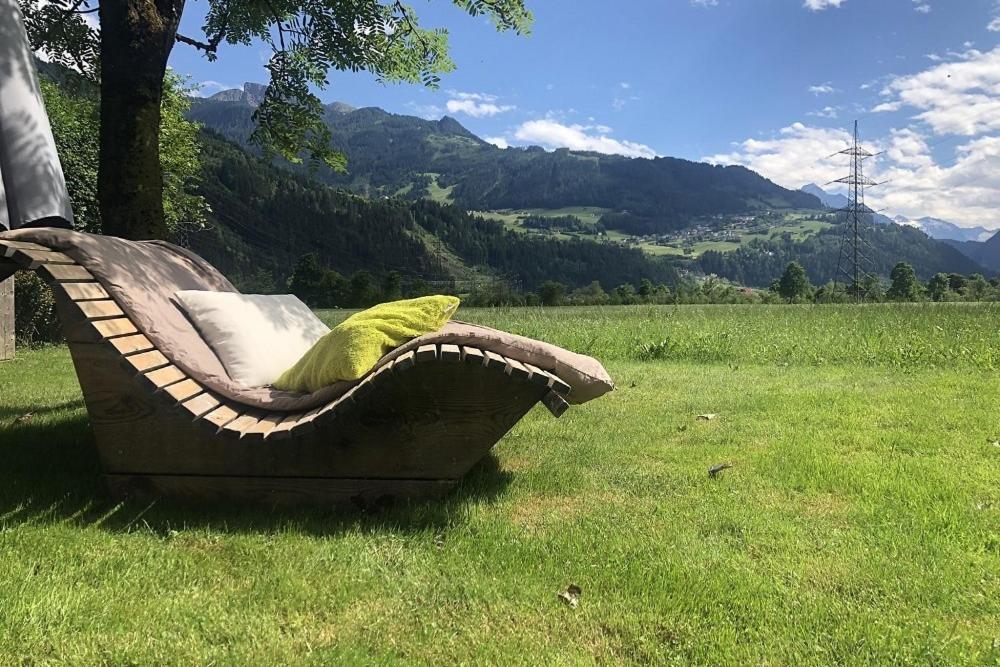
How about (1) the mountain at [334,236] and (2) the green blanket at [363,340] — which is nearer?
(2) the green blanket at [363,340]

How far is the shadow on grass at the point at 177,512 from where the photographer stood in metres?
2.68

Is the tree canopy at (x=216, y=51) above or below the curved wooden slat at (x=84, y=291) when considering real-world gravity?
above

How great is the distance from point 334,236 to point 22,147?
354ft

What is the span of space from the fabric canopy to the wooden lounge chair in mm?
470

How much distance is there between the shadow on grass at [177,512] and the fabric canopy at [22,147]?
4.44ft

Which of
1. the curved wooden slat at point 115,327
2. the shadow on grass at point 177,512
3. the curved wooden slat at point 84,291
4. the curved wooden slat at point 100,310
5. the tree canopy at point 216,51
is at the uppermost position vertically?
the tree canopy at point 216,51

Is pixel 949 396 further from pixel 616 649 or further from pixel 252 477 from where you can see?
pixel 252 477

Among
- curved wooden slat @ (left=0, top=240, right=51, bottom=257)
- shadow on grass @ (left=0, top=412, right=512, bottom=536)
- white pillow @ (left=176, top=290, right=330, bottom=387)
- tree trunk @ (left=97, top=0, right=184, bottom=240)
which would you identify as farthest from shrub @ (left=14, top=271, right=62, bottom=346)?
curved wooden slat @ (left=0, top=240, right=51, bottom=257)

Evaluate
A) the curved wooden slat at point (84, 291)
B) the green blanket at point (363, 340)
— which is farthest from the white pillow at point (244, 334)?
the curved wooden slat at point (84, 291)

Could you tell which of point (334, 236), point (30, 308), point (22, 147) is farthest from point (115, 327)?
point (334, 236)

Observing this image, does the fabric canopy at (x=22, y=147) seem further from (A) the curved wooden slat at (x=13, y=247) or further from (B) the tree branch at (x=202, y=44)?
(B) the tree branch at (x=202, y=44)

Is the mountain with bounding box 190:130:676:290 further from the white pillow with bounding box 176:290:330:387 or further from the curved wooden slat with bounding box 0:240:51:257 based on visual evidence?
the curved wooden slat with bounding box 0:240:51:257

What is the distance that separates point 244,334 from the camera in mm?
3664

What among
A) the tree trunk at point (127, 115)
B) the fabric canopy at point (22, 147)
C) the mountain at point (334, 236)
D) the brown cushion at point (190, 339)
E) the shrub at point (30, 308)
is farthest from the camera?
the mountain at point (334, 236)
